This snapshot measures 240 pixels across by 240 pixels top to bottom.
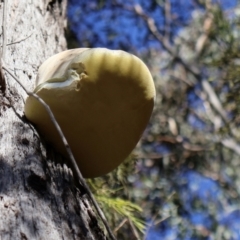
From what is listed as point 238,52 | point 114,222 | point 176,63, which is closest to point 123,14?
point 176,63

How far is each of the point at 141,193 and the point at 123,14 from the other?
259cm

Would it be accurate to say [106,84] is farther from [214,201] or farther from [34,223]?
[214,201]

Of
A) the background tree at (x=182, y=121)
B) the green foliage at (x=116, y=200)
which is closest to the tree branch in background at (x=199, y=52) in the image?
the background tree at (x=182, y=121)

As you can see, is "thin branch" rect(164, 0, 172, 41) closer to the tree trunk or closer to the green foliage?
the green foliage

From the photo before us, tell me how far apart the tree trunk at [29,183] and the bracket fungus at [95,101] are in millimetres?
67

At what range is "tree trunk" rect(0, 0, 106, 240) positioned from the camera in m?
1.07

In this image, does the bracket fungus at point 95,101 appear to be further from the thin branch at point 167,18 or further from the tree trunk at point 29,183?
the thin branch at point 167,18

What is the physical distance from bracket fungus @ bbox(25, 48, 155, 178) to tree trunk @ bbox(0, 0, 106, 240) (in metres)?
0.07

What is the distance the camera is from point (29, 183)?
3.86 ft

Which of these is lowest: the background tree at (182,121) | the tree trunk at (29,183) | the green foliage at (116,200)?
the background tree at (182,121)

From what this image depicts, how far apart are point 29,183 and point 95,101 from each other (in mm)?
260

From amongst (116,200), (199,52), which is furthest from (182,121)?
(116,200)

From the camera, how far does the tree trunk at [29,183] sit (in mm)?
1067

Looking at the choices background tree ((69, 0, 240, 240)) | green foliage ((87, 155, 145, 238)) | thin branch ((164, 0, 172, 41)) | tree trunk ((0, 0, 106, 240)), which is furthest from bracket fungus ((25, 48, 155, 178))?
thin branch ((164, 0, 172, 41))
